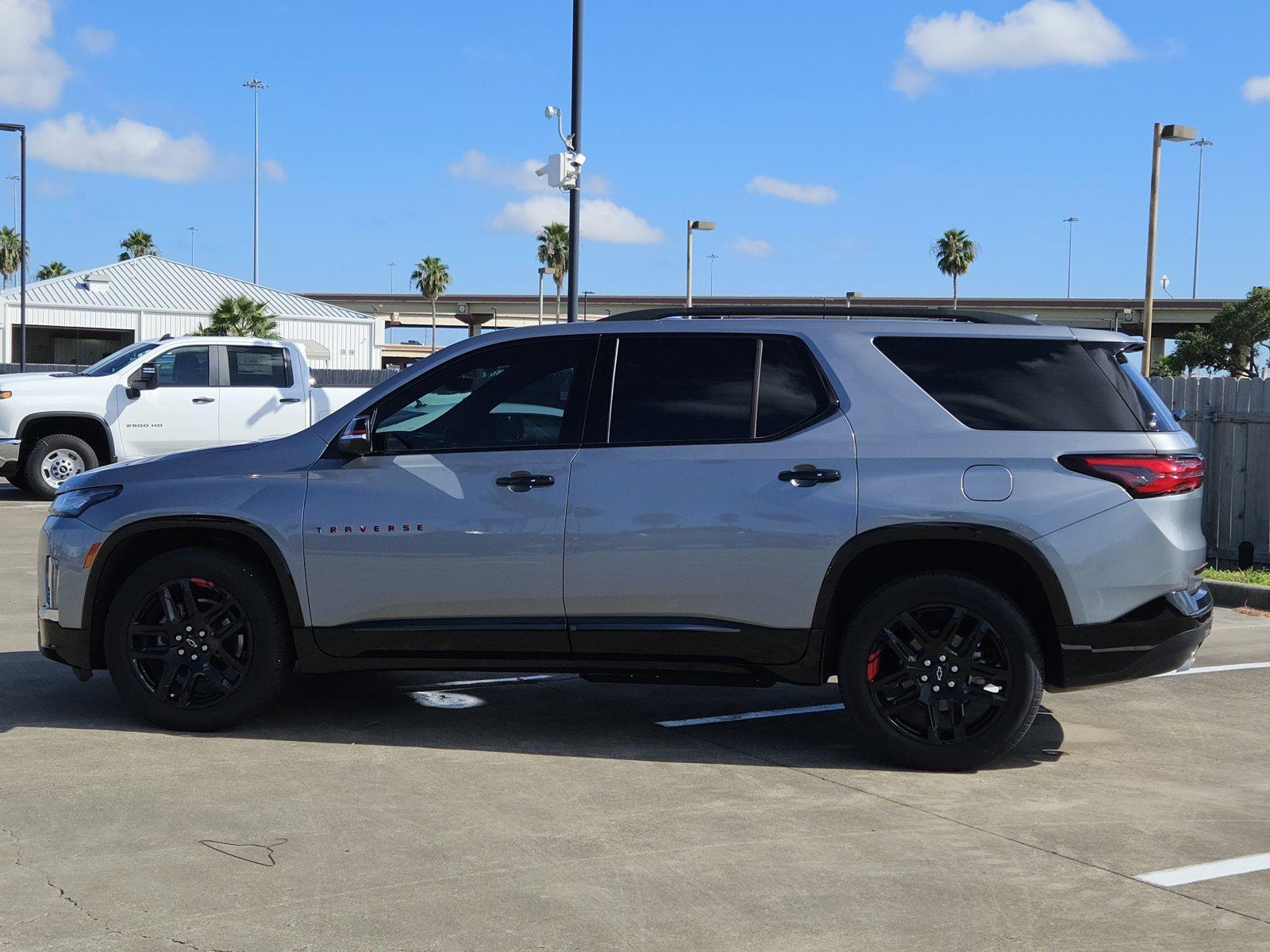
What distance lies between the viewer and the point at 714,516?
5750mm

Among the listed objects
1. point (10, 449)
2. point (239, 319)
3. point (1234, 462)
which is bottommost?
point (10, 449)

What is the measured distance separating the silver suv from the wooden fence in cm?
692

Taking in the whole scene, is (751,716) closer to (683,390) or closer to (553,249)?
(683,390)

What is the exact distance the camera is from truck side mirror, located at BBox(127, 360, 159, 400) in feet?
55.4

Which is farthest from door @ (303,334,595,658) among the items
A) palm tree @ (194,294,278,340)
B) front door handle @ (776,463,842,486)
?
palm tree @ (194,294,278,340)

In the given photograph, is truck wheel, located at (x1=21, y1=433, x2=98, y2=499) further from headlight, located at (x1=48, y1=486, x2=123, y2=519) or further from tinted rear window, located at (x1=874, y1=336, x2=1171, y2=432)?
tinted rear window, located at (x1=874, y1=336, x2=1171, y2=432)

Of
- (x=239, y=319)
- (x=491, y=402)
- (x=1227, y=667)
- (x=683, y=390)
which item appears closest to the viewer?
(x=683, y=390)

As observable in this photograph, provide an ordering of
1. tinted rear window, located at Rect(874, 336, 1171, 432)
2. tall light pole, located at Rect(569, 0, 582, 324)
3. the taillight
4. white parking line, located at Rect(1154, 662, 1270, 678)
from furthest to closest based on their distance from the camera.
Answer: tall light pole, located at Rect(569, 0, 582, 324)
white parking line, located at Rect(1154, 662, 1270, 678)
tinted rear window, located at Rect(874, 336, 1171, 432)
the taillight

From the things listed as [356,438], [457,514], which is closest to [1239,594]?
[457,514]

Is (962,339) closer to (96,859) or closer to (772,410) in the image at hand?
(772,410)

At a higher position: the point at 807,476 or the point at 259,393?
the point at 259,393

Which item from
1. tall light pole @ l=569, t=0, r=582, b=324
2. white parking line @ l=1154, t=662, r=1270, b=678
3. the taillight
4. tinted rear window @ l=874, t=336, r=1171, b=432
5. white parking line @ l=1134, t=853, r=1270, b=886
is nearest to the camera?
white parking line @ l=1134, t=853, r=1270, b=886

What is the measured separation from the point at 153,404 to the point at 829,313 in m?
12.7

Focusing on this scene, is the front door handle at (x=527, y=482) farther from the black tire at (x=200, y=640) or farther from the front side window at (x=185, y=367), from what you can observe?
the front side window at (x=185, y=367)
